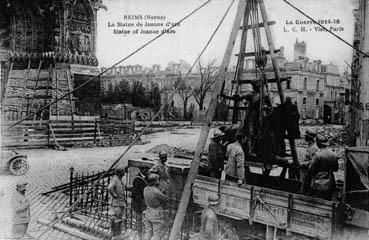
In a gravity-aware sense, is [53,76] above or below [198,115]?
above

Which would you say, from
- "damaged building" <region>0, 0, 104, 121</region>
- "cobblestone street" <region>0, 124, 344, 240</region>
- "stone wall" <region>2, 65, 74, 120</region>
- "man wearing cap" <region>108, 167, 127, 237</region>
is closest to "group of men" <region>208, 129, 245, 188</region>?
"man wearing cap" <region>108, 167, 127, 237</region>

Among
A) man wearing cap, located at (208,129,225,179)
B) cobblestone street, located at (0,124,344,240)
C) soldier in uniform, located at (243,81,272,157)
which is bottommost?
cobblestone street, located at (0,124,344,240)

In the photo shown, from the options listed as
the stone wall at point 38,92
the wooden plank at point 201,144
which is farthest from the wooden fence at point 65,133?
the wooden plank at point 201,144

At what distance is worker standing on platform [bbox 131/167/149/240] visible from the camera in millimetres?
5750

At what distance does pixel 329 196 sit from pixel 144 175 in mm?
2758

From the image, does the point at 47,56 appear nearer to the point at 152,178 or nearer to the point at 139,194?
the point at 139,194

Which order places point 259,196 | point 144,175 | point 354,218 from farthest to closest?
point 144,175 → point 259,196 → point 354,218

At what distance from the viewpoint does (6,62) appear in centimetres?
2077

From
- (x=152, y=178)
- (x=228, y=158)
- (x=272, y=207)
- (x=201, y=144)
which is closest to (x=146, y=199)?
(x=152, y=178)

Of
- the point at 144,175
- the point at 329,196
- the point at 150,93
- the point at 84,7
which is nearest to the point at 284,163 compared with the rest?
the point at 329,196

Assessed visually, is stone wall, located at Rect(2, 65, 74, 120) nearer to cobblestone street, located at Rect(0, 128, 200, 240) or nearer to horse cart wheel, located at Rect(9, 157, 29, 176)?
cobblestone street, located at Rect(0, 128, 200, 240)

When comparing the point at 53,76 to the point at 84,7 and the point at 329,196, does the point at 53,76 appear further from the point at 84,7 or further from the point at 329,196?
the point at 329,196

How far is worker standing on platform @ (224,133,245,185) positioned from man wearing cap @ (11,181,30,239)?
3.14m

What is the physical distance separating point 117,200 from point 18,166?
5.49 meters
